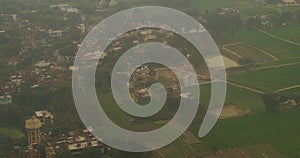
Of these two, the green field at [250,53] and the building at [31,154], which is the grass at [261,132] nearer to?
the building at [31,154]

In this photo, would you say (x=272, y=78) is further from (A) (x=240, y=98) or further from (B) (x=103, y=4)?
(B) (x=103, y=4)

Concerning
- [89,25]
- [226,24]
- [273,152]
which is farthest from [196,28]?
[273,152]

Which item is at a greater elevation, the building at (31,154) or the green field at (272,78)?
the green field at (272,78)

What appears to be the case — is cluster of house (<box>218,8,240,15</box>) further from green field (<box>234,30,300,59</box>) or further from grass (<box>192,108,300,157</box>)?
grass (<box>192,108,300,157</box>)

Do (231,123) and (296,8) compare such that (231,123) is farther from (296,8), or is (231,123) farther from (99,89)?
(296,8)

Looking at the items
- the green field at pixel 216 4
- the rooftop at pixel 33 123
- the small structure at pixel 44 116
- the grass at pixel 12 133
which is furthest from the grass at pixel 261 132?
the green field at pixel 216 4

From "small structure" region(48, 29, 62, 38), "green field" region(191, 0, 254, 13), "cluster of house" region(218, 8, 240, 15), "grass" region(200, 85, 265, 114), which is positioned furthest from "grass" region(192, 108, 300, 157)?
"green field" region(191, 0, 254, 13)
